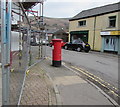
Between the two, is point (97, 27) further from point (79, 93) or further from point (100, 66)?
point (79, 93)

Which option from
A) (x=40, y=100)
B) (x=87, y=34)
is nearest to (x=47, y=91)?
(x=40, y=100)

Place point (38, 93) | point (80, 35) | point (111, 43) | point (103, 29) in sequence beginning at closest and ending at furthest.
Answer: point (38, 93)
point (111, 43)
point (103, 29)
point (80, 35)

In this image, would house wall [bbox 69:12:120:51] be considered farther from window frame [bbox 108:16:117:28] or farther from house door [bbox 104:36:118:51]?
house door [bbox 104:36:118:51]

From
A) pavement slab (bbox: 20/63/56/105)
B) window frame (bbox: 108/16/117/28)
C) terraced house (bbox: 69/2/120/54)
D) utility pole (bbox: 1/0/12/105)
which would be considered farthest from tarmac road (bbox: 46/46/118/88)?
window frame (bbox: 108/16/117/28)

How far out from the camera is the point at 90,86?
501cm

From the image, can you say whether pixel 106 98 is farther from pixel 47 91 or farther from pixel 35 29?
pixel 35 29

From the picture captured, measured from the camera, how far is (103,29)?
20188mm

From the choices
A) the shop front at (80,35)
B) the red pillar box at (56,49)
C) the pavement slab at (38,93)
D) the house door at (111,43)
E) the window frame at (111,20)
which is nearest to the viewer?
the pavement slab at (38,93)

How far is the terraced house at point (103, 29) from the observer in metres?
18.5

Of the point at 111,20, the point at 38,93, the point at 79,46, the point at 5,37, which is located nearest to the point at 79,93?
the point at 38,93

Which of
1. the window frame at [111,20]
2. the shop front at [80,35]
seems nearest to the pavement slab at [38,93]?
the window frame at [111,20]

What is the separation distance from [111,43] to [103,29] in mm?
2369

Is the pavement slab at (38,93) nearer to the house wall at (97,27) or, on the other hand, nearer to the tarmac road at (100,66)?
the tarmac road at (100,66)

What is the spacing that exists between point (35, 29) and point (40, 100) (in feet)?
17.8
